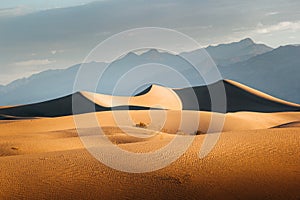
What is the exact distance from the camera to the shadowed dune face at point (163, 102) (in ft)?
189

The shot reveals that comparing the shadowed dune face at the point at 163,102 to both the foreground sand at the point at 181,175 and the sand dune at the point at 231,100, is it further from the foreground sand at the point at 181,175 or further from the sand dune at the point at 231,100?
the foreground sand at the point at 181,175

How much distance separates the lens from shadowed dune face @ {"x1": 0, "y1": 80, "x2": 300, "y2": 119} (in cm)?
Result: 5759

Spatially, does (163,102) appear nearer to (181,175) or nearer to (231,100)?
(231,100)

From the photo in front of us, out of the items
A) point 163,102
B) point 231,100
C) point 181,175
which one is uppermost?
point 163,102

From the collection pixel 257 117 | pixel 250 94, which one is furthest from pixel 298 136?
pixel 250 94

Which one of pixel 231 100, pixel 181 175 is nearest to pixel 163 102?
pixel 231 100

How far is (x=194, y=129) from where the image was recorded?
110ft

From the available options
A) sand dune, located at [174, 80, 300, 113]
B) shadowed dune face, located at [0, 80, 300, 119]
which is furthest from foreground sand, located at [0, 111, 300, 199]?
sand dune, located at [174, 80, 300, 113]

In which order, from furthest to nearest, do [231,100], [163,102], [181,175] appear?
[231,100] < [163,102] < [181,175]

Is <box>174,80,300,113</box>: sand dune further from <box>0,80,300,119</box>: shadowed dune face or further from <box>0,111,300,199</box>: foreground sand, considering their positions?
<box>0,111,300,199</box>: foreground sand

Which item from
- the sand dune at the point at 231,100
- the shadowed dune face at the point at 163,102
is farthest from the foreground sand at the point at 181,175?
the sand dune at the point at 231,100

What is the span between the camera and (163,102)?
2564 inches

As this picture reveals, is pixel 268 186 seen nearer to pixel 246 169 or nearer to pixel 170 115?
pixel 246 169

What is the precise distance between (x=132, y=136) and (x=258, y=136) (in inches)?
320
